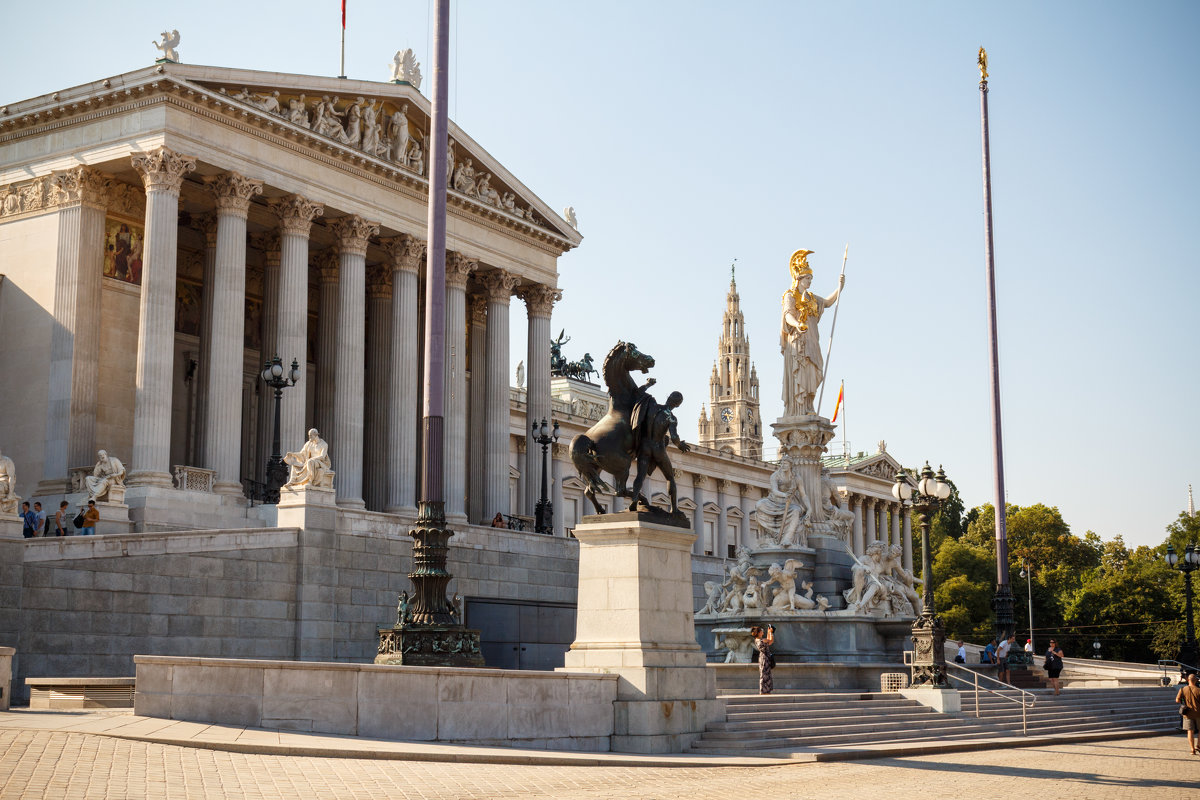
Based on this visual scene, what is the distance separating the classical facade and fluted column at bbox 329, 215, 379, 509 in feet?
0.24

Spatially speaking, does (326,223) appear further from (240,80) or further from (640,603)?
(640,603)

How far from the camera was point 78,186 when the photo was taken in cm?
4147

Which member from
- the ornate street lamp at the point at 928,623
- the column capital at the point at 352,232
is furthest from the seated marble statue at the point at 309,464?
the ornate street lamp at the point at 928,623

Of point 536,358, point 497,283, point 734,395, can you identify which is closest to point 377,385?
point 497,283

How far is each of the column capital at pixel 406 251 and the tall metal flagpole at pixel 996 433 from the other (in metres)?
20.0

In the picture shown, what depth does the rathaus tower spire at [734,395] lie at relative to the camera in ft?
458

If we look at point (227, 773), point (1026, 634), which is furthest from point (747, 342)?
point (227, 773)

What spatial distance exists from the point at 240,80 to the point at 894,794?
111ft

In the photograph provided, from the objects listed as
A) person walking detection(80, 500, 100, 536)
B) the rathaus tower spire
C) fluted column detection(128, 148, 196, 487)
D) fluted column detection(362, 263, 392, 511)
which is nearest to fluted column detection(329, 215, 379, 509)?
fluted column detection(362, 263, 392, 511)

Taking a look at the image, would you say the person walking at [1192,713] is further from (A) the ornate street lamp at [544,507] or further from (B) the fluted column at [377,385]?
(B) the fluted column at [377,385]

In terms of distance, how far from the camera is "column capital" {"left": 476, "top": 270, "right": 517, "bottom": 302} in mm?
54156

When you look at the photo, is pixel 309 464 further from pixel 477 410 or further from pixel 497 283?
pixel 497 283

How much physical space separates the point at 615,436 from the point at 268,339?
27376 mm

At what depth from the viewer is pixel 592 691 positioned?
1992 cm
